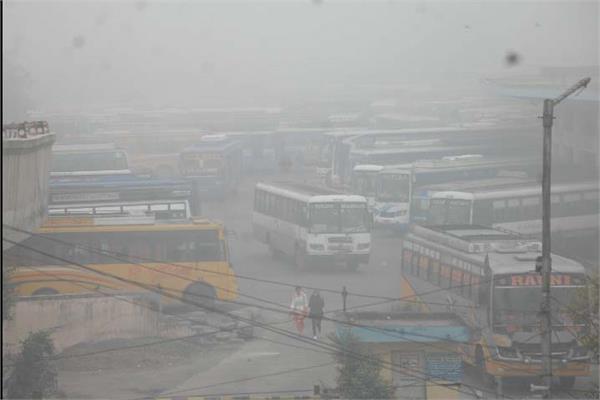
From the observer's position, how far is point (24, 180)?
298 inches

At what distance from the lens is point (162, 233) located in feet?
40.3

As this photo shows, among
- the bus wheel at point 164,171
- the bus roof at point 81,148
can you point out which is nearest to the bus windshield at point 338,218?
the bus roof at point 81,148

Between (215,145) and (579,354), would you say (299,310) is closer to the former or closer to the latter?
(579,354)

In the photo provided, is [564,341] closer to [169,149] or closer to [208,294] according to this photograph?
[208,294]

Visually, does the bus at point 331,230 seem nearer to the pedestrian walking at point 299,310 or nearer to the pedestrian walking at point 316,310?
the pedestrian walking at point 299,310

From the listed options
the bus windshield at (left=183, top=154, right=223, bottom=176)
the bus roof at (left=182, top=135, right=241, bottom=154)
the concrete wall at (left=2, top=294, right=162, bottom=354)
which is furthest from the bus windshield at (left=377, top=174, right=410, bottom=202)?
the concrete wall at (left=2, top=294, right=162, bottom=354)

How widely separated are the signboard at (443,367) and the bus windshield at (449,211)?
7519mm

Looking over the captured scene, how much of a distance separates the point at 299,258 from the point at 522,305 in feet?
20.5

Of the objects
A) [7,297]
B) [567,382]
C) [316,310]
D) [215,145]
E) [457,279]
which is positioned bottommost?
[567,382]

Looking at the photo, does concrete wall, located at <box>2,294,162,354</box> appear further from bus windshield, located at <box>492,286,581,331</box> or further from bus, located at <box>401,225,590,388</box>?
bus windshield, located at <box>492,286,581,331</box>

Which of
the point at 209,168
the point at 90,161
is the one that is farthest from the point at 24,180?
the point at 90,161

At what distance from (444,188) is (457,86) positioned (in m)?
18.9

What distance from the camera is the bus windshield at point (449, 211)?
15906 mm

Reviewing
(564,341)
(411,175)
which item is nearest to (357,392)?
(564,341)
